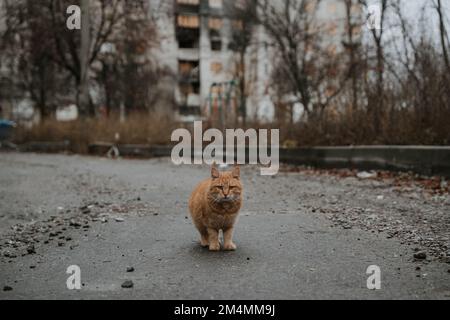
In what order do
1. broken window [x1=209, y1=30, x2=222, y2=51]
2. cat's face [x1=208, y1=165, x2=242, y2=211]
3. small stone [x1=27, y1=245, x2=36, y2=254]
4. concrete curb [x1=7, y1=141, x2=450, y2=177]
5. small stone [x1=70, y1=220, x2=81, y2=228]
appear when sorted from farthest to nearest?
1. broken window [x1=209, y1=30, x2=222, y2=51]
2. concrete curb [x1=7, y1=141, x2=450, y2=177]
3. small stone [x1=70, y1=220, x2=81, y2=228]
4. small stone [x1=27, y1=245, x2=36, y2=254]
5. cat's face [x1=208, y1=165, x2=242, y2=211]

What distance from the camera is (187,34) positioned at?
177 ft

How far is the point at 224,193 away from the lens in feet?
15.9

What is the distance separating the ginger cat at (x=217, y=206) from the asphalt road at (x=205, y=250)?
198 millimetres

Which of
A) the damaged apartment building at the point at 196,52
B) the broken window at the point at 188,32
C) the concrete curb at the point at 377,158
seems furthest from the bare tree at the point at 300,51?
the broken window at the point at 188,32

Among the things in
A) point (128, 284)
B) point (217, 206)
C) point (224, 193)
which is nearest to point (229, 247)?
point (217, 206)

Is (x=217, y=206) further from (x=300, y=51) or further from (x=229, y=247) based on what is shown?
(x=300, y=51)

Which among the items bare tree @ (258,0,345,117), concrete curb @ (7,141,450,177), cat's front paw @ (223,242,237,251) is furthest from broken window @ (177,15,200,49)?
cat's front paw @ (223,242,237,251)

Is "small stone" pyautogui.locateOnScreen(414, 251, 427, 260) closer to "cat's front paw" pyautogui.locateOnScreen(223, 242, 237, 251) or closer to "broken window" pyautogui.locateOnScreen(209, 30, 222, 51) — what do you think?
"cat's front paw" pyautogui.locateOnScreen(223, 242, 237, 251)

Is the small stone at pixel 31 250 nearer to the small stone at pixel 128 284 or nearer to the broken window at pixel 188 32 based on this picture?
the small stone at pixel 128 284

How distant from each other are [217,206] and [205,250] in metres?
0.53

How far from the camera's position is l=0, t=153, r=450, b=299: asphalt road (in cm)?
388

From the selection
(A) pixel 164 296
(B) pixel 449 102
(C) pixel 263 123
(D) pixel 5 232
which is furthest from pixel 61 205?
(C) pixel 263 123

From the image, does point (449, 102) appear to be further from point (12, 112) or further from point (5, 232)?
point (12, 112)

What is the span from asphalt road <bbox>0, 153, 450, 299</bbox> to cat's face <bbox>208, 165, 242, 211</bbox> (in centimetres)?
46
